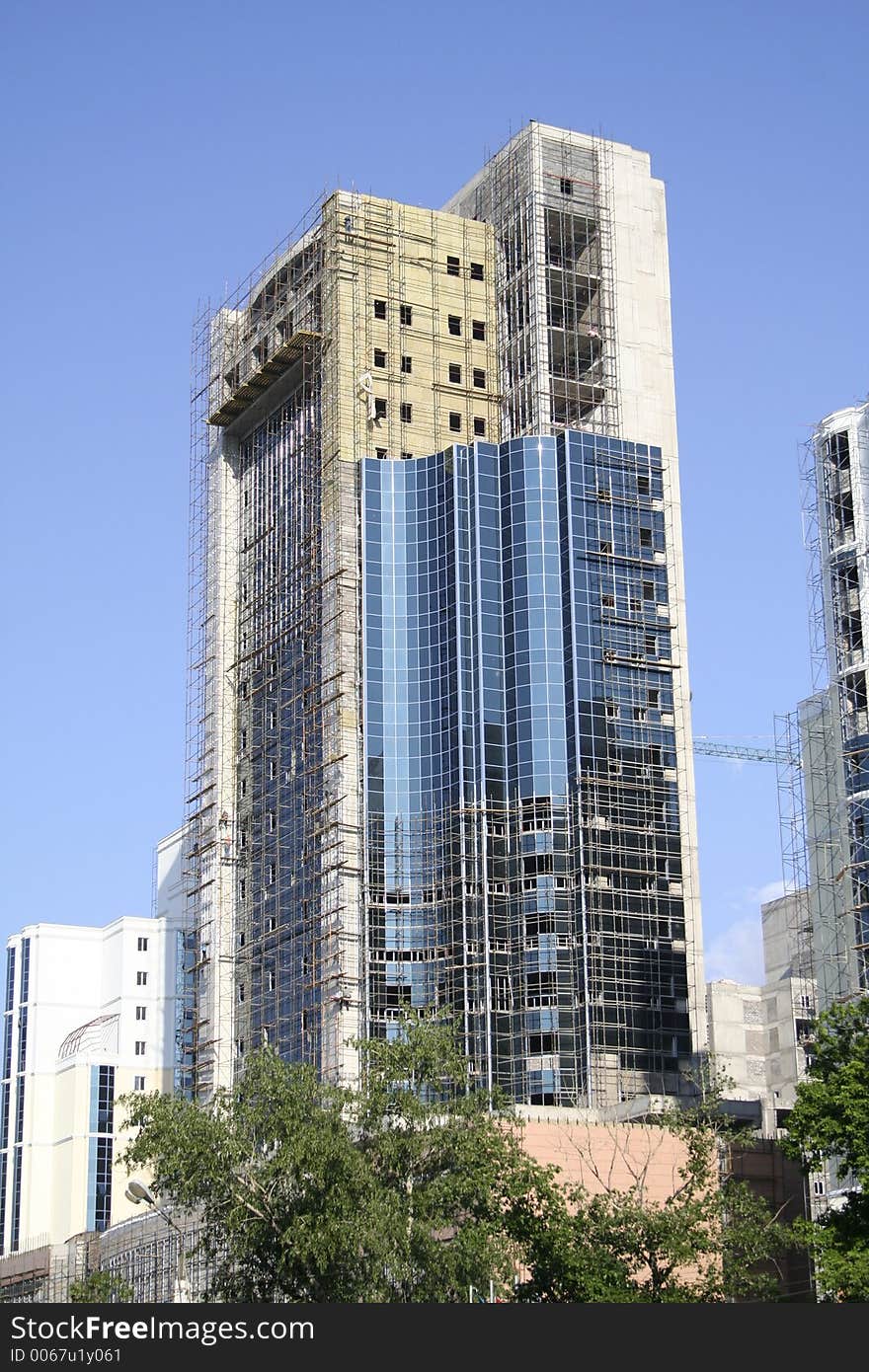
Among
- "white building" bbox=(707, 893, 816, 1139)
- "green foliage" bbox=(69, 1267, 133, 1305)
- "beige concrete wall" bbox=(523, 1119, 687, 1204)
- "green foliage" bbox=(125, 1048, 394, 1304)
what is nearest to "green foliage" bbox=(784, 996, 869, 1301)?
"green foliage" bbox=(125, 1048, 394, 1304)

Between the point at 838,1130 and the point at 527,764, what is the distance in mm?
64803

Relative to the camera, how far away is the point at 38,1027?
19425 centimetres

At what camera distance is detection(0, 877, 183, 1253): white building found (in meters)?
180

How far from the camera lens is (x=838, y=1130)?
238 ft

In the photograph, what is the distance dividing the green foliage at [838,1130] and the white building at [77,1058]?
108m

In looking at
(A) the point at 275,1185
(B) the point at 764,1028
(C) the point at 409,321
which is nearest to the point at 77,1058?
(B) the point at 764,1028

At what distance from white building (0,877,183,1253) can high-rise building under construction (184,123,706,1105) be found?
2864 centimetres

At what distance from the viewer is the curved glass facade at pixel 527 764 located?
5212 inches

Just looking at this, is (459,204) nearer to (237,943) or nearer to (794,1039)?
(237,943)

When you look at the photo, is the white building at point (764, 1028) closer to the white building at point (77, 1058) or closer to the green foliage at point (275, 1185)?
the white building at point (77, 1058)

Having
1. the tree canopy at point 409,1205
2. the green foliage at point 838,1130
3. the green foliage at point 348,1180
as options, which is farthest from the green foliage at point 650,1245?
the green foliage at point 838,1130

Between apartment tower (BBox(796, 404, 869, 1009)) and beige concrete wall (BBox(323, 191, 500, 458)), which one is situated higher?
beige concrete wall (BBox(323, 191, 500, 458))

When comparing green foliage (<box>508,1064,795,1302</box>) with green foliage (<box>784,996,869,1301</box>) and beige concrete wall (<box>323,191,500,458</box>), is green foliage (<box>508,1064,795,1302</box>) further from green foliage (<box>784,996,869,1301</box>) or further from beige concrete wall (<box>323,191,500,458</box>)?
beige concrete wall (<box>323,191,500,458</box>)

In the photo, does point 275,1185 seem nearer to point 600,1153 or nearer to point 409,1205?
point 409,1205
